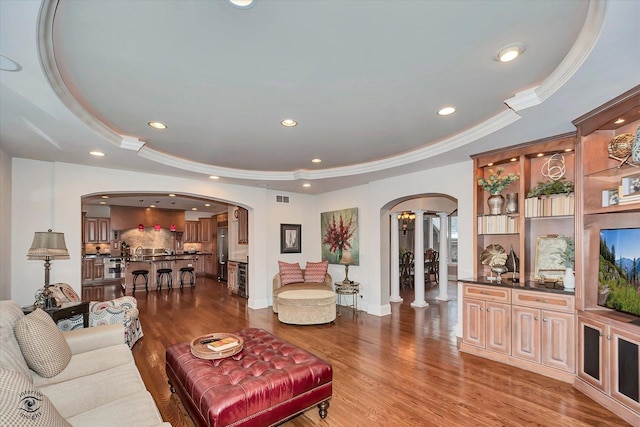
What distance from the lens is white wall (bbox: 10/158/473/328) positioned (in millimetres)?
4320

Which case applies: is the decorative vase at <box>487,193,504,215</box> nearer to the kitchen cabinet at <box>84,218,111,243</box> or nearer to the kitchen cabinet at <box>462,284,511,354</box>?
the kitchen cabinet at <box>462,284,511,354</box>

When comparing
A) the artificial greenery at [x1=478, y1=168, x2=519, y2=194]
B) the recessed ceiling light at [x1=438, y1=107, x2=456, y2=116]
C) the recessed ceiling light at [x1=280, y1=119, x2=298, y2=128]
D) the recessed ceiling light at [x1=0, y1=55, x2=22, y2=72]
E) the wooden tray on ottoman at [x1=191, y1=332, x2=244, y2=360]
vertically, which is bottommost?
the wooden tray on ottoman at [x1=191, y1=332, x2=244, y2=360]

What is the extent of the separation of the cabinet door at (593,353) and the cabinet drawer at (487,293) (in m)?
0.71

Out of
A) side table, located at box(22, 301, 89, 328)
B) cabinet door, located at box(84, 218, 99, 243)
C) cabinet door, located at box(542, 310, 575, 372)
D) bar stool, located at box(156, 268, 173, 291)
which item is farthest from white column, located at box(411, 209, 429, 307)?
cabinet door, located at box(84, 218, 99, 243)

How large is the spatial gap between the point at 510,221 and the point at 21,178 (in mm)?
6632

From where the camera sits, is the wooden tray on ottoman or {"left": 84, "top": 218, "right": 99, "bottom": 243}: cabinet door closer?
the wooden tray on ottoman

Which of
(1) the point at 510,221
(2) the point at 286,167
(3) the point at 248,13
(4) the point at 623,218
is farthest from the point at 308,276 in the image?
(3) the point at 248,13

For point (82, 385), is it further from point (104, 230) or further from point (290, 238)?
point (104, 230)

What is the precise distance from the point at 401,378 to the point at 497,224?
235 centimetres

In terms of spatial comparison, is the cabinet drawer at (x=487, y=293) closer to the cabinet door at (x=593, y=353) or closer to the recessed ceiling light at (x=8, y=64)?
the cabinet door at (x=593, y=353)

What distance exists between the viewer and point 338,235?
7062 mm

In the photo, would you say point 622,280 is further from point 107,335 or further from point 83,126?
point 83,126

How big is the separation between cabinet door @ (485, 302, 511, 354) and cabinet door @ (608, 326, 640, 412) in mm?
1003

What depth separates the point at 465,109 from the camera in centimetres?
311
